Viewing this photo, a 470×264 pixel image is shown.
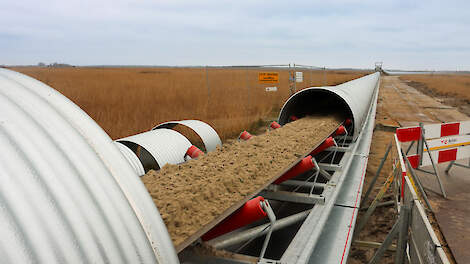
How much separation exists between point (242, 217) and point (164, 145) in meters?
2.74

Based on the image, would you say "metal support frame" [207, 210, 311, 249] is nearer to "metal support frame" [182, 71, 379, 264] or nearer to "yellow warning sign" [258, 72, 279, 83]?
"metal support frame" [182, 71, 379, 264]

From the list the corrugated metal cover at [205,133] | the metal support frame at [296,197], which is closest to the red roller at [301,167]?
the metal support frame at [296,197]

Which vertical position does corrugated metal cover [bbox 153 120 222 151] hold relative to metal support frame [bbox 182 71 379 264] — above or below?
above

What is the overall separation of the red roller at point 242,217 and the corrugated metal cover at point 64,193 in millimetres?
1274

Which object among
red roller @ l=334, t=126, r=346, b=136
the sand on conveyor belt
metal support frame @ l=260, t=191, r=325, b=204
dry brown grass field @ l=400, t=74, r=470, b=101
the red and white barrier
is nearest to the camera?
the sand on conveyor belt

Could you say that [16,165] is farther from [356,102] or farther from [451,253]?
[356,102]

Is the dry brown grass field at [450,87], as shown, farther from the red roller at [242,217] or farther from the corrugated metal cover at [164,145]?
the red roller at [242,217]

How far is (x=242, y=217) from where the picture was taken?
2893 mm

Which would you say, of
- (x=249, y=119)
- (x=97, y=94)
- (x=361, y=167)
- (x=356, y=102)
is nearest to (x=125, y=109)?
(x=97, y=94)

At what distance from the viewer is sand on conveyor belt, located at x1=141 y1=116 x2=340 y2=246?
8.08 feet

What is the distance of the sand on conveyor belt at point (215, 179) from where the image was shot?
246 centimetres

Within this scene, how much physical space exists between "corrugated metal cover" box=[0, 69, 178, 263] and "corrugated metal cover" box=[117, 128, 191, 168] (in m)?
3.28

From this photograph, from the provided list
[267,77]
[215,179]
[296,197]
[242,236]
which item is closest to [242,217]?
[242,236]

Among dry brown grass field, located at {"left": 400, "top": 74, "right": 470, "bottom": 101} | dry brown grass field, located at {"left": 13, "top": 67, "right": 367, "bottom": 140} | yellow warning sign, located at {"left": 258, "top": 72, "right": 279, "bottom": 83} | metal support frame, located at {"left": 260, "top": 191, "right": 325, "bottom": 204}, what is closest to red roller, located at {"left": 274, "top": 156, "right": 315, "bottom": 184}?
metal support frame, located at {"left": 260, "top": 191, "right": 325, "bottom": 204}
